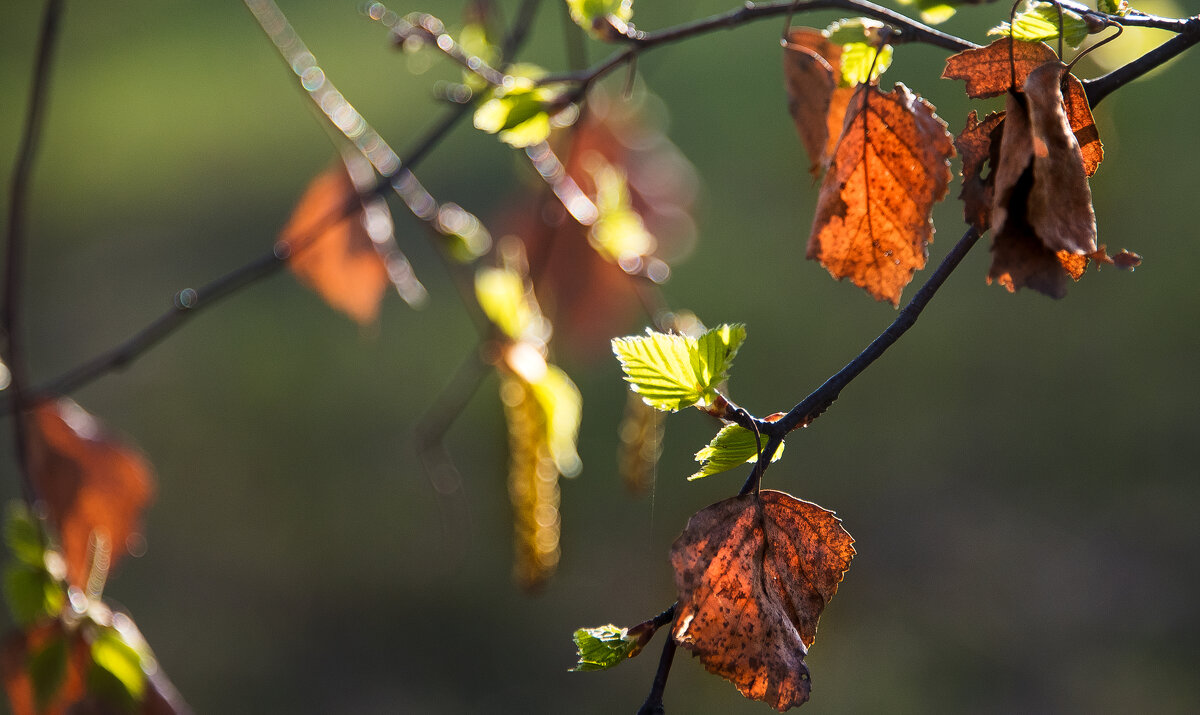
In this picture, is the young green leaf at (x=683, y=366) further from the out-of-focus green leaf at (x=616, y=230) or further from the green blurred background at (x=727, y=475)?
the green blurred background at (x=727, y=475)

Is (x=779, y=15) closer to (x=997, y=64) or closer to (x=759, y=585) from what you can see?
(x=997, y=64)

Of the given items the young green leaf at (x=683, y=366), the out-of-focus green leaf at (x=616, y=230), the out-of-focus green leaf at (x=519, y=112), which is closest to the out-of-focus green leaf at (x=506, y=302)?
the out-of-focus green leaf at (x=616, y=230)

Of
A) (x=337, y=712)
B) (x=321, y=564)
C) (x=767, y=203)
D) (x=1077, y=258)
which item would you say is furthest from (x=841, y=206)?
(x=767, y=203)

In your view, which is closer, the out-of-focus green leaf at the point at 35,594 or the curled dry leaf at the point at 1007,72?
the curled dry leaf at the point at 1007,72

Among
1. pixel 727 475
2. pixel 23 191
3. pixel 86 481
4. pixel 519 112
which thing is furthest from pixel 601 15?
pixel 727 475

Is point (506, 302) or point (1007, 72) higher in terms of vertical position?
point (1007, 72)
